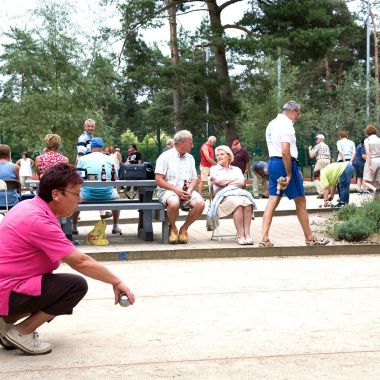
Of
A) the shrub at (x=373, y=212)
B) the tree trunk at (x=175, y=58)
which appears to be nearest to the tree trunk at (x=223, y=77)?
the tree trunk at (x=175, y=58)

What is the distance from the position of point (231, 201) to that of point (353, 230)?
1.81 metres

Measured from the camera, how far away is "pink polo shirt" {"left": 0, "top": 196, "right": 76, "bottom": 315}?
16.5 ft

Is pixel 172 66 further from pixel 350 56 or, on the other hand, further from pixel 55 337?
pixel 350 56

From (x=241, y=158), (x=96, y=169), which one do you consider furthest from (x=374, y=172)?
(x=96, y=169)

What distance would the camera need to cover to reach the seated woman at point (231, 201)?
437 inches

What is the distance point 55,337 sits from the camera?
5.84m

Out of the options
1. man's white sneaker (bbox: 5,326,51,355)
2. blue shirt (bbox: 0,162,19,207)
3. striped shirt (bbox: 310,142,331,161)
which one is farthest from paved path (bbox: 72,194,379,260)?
striped shirt (bbox: 310,142,331,161)

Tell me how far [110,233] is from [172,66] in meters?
15.7

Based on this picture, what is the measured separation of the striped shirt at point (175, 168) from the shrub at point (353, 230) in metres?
2.29

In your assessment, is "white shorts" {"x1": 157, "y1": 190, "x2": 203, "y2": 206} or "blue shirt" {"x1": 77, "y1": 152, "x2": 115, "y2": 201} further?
"blue shirt" {"x1": 77, "y1": 152, "x2": 115, "y2": 201}

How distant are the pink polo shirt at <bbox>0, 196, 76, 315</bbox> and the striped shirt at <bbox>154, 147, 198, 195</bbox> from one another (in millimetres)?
5928

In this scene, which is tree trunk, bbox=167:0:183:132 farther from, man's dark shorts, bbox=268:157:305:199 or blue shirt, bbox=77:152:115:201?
man's dark shorts, bbox=268:157:305:199

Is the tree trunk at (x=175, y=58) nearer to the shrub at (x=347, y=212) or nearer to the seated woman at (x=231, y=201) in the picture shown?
the shrub at (x=347, y=212)

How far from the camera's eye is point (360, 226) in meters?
11.2
